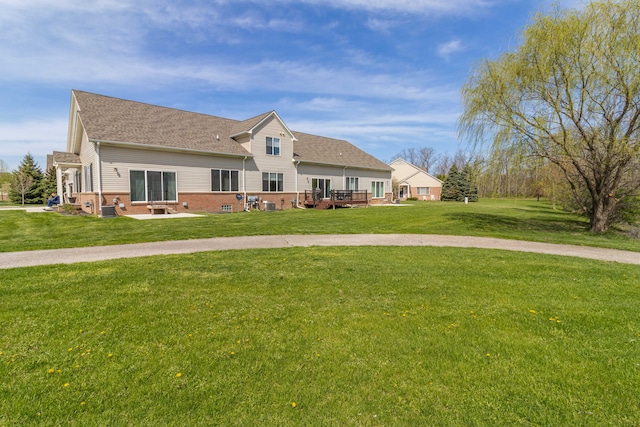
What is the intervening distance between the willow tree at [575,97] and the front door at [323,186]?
613 inches

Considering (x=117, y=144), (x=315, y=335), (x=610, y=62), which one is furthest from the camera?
(x=117, y=144)

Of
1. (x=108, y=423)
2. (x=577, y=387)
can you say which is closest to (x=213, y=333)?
(x=108, y=423)

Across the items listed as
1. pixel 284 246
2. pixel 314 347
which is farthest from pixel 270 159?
pixel 314 347

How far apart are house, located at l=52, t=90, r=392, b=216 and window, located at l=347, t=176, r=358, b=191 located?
2.50ft

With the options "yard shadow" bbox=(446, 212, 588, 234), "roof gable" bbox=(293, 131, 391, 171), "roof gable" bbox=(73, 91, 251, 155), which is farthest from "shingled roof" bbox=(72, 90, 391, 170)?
"yard shadow" bbox=(446, 212, 588, 234)

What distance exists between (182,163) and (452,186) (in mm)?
42865

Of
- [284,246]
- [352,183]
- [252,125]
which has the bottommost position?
[284,246]

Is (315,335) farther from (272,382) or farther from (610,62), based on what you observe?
(610,62)

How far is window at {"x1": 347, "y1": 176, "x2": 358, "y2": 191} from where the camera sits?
97.0 ft

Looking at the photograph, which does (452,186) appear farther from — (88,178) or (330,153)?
(88,178)

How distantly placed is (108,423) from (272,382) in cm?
116

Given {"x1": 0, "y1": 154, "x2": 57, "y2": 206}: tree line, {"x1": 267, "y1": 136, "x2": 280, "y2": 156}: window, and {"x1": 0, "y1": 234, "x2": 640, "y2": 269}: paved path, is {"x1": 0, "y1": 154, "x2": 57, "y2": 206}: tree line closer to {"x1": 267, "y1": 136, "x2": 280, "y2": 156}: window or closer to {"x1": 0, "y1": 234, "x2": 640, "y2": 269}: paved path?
{"x1": 267, "y1": 136, "x2": 280, "y2": 156}: window

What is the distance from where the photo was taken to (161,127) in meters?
20.1

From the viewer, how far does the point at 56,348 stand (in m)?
3.12
